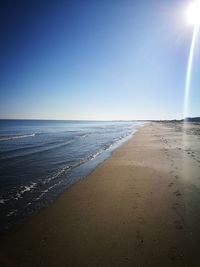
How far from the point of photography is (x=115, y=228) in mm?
6848

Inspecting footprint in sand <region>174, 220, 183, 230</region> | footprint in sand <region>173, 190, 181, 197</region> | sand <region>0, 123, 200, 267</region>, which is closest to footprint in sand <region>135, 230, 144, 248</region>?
sand <region>0, 123, 200, 267</region>

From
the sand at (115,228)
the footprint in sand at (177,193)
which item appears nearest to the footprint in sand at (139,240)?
the sand at (115,228)

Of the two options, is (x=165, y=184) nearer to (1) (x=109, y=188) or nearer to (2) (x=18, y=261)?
(1) (x=109, y=188)

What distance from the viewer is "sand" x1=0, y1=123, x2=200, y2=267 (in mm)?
5422

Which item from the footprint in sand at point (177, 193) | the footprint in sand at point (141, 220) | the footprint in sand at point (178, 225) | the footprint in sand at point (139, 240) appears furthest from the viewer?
the footprint in sand at point (177, 193)

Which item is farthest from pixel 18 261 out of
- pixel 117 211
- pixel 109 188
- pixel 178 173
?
pixel 178 173

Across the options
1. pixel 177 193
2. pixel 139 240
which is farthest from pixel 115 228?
pixel 177 193

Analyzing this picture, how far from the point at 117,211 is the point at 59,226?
212 centimetres

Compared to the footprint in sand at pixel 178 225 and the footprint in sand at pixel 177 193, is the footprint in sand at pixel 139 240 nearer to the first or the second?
the footprint in sand at pixel 178 225

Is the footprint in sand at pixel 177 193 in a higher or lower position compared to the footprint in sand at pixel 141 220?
higher

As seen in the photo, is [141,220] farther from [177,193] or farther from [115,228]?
[177,193]

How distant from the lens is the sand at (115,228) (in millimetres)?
5422

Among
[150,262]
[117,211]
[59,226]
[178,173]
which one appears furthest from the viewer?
[178,173]

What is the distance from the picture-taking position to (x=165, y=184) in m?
11.1
